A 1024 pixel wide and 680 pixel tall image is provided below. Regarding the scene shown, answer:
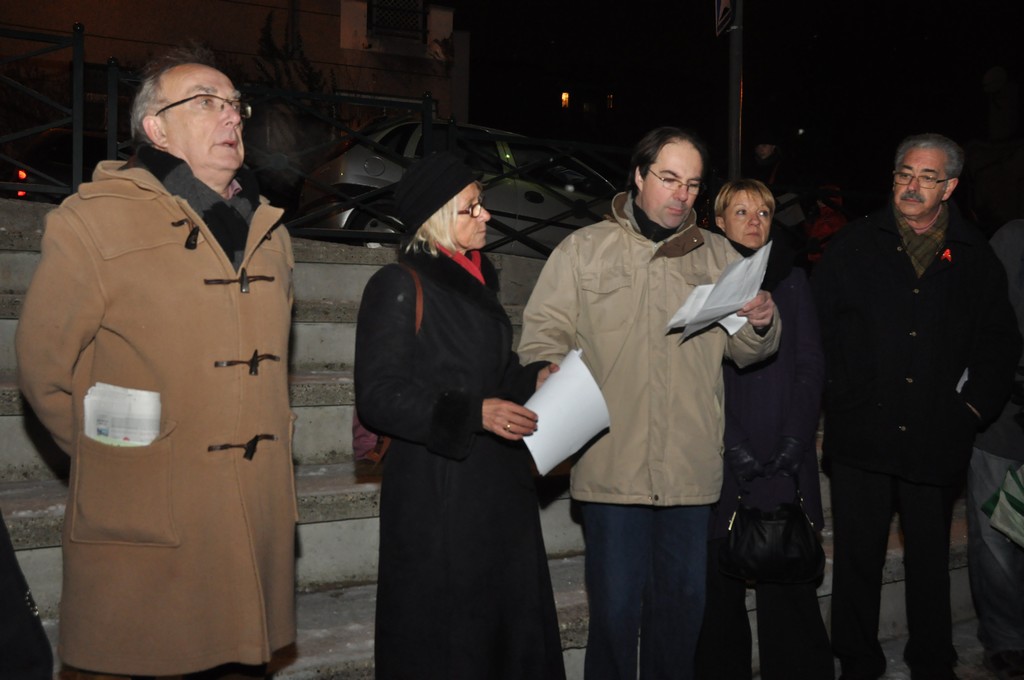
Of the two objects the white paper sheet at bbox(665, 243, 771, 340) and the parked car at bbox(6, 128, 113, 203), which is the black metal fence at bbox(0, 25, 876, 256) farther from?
the white paper sheet at bbox(665, 243, 771, 340)

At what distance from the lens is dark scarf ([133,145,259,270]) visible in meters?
2.31

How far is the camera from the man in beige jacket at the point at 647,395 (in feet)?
9.51

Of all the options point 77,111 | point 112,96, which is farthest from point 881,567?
point 77,111

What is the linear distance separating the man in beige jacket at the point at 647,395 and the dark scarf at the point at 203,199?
925mm

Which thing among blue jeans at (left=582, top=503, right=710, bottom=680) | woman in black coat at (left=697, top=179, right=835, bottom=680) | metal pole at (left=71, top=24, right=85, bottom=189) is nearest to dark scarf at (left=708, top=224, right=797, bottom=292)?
woman in black coat at (left=697, top=179, right=835, bottom=680)

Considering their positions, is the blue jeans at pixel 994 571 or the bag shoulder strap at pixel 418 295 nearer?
the bag shoulder strap at pixel 418 295

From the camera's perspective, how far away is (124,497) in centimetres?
220

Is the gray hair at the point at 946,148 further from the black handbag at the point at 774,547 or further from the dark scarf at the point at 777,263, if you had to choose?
the black handbag at the point at 774,547

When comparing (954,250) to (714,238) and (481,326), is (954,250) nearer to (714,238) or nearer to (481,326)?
(714,238)

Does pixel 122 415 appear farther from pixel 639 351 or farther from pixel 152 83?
pixel 639 351

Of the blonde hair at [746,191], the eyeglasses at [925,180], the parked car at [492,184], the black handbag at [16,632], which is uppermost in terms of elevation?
the parked car at [492,184]

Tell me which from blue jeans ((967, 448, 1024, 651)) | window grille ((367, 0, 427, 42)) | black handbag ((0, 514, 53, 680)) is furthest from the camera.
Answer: window grille ((367, 0, 427, 42))

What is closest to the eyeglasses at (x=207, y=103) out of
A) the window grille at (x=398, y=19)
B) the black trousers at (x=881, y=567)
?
Answer: the black trousers at (x=881, y=567)

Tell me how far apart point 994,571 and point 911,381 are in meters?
0.96
